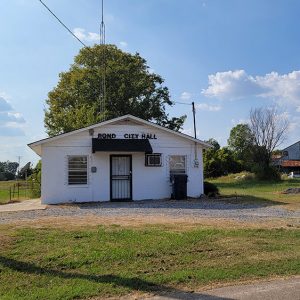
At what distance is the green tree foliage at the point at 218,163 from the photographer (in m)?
56.1

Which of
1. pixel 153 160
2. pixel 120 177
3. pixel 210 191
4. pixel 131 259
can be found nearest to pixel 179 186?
pixel 153 160

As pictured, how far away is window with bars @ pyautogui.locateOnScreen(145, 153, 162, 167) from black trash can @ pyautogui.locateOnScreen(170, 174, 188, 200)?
913mm

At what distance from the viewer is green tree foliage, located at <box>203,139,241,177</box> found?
184 feet

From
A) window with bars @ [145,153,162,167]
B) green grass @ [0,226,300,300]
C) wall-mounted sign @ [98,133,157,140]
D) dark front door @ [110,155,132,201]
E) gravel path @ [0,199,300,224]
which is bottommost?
green grass @ [0,226,300,300]

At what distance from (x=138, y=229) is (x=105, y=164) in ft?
34.0

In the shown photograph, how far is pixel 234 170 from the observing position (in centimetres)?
5984

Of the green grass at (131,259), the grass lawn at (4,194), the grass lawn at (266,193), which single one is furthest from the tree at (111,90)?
the green grass at (131,259)

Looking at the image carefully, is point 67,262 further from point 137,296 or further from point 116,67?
point 116,67

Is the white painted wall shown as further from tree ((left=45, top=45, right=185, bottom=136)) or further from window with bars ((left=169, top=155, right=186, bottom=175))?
tree ((left=45, top=45, right=185, bottom=136))

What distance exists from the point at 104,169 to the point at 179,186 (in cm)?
346

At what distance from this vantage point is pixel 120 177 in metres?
21.1

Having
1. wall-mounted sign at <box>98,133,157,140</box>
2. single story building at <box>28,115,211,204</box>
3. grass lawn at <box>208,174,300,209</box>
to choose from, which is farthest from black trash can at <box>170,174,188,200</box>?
grass lawn at <box>208,174,300,209</box>

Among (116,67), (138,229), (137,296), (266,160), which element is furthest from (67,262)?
(266,160)

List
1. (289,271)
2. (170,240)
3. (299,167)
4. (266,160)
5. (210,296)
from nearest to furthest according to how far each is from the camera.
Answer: (210,296)
(289,271)
(170,240)
(266,160)
(299,167)
